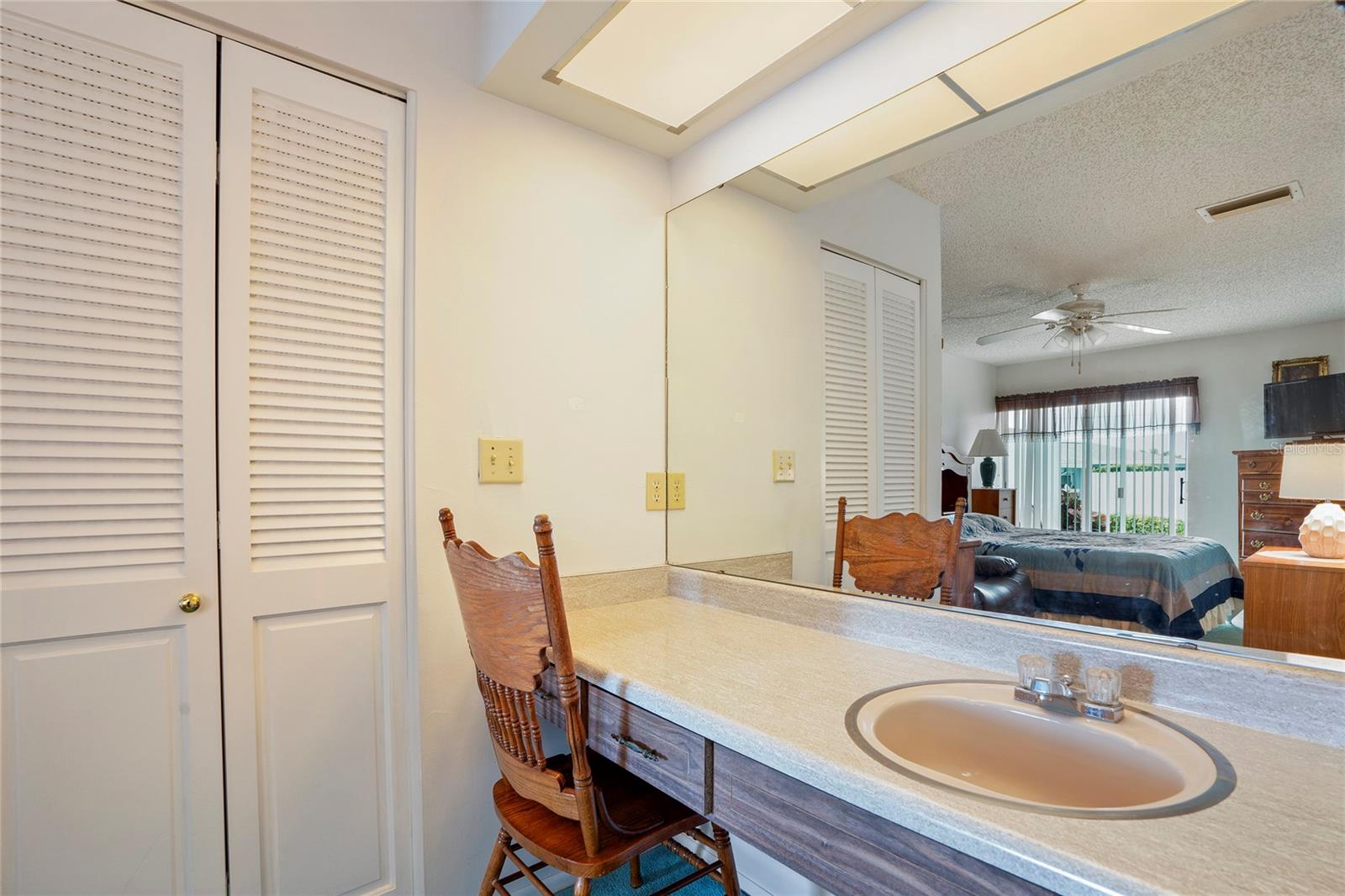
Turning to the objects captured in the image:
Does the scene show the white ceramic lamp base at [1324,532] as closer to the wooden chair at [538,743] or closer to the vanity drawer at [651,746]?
the vanity drawer at [651,746]

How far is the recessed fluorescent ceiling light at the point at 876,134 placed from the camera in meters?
1.31

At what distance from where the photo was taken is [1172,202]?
3.27 ft

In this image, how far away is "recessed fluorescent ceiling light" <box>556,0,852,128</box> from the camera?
4.49 ft

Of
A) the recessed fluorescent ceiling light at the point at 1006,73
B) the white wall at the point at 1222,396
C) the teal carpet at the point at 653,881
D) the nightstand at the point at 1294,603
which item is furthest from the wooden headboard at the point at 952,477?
the teal carpet at the point at 653,881

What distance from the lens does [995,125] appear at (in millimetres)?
1226

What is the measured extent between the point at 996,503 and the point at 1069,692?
1.25 feet

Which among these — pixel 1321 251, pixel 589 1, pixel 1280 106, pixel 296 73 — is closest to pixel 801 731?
pixel 1321 251

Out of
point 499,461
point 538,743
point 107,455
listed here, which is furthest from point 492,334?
point 538,743

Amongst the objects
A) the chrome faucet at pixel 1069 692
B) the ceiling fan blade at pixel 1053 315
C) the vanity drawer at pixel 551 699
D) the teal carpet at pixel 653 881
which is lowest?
the teal carpet at pixel 653 881

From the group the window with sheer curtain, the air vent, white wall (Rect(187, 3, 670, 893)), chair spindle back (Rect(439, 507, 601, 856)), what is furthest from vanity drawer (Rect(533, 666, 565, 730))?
the air vent

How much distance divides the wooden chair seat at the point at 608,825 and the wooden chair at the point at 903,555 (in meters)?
0.61

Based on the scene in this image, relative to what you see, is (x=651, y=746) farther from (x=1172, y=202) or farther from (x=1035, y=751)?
(x=1172, y=202)

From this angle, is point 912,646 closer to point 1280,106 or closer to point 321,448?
point 1280,106

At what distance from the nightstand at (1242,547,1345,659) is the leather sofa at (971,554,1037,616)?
0.30 metres
